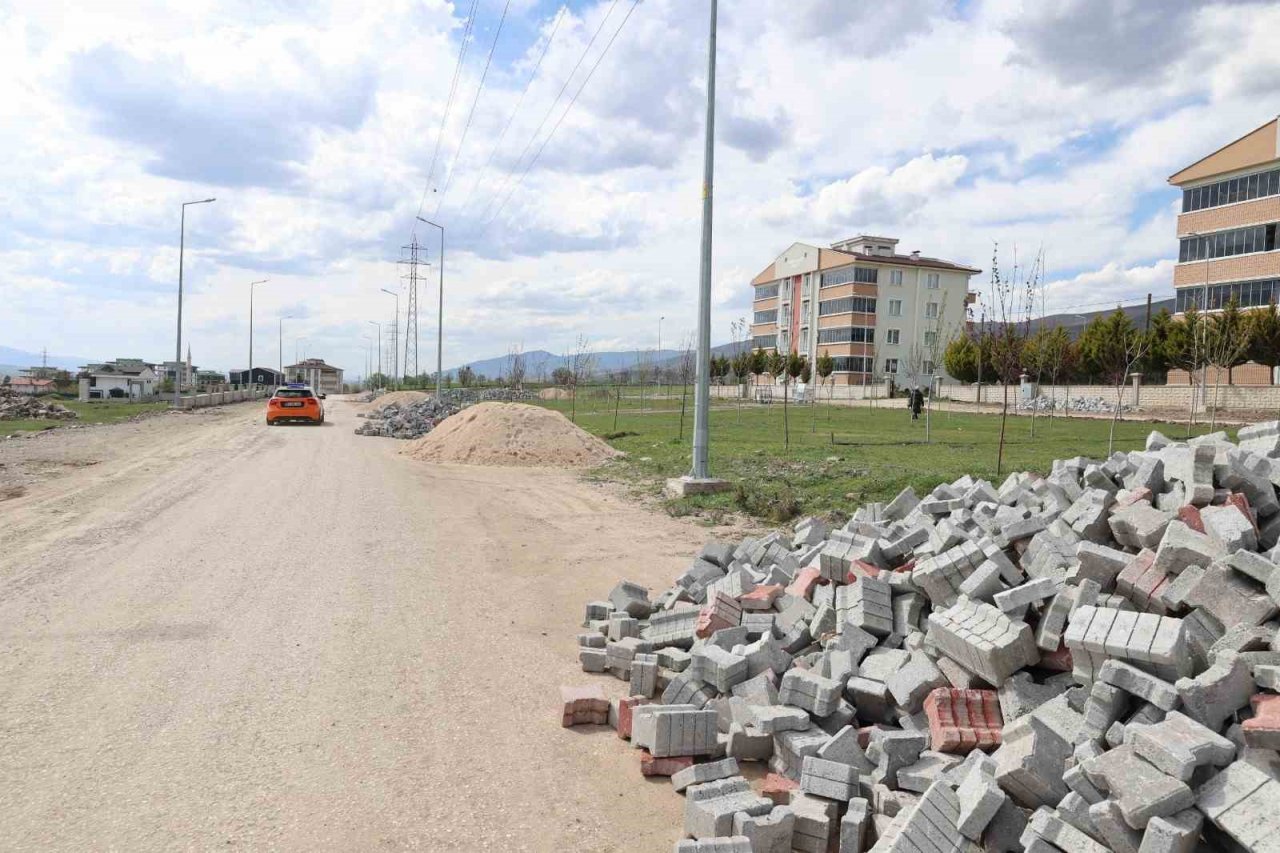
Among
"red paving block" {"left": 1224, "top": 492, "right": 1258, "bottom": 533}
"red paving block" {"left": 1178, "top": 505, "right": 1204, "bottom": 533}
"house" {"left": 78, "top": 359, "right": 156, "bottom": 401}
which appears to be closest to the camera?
"red paving block" {"left": 1178, "top": 505, "right": 1204, "bottom": 533}

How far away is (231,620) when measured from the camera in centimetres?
706

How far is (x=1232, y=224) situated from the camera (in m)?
47.6

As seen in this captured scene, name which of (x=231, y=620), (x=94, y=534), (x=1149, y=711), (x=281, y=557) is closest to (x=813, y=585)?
(x=1149, y=711)

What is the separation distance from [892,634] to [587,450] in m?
16.8

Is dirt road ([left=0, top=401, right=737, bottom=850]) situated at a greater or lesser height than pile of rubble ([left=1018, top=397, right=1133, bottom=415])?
lesser

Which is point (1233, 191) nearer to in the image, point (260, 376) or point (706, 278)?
point (706, 278)

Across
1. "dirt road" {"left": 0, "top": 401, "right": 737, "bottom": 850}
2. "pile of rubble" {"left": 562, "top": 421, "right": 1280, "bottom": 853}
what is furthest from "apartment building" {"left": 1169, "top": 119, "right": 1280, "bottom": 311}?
"dirt road" {"left": 0, "top": 401, "right": 737, "bottom": 850}

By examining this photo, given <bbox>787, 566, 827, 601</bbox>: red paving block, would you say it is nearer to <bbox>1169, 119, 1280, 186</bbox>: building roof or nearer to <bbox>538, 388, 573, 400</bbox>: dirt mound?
<bbox>1169, 119, 1280, 186</bbox>: building roof

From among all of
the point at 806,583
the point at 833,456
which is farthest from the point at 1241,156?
the point at 806,583

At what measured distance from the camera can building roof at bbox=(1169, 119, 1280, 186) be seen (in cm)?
4525

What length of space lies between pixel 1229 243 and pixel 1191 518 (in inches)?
2098

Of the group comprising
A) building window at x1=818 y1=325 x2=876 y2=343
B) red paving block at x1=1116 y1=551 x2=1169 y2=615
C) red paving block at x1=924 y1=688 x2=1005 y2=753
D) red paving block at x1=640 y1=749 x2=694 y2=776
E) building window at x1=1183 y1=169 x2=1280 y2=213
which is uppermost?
building window at x1=1183 y1=169 x2=1280 y2=213

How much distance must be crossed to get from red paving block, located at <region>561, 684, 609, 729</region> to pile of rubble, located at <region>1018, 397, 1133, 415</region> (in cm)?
4182

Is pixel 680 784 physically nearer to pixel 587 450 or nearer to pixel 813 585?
pixel 813 585
